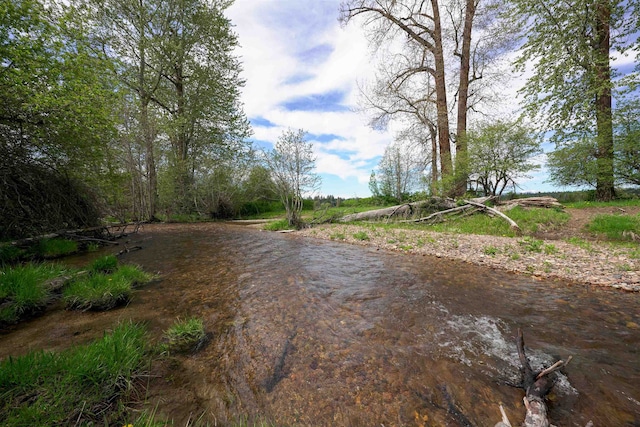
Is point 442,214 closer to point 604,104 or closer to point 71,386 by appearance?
point 604,104

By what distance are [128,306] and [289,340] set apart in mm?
2923

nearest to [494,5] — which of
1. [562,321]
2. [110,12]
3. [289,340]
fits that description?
[562,321]

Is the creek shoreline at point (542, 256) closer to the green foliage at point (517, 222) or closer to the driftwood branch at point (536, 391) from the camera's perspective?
the green foliage at point (517, 222)

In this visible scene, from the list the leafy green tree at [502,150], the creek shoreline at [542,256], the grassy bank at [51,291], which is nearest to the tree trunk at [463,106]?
the leafy green tree at [502,150]

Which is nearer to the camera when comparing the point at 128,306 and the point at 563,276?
the point at 128,306

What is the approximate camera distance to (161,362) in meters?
2.50

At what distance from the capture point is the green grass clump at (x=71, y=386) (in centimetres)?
158

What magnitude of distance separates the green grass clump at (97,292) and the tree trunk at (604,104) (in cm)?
1846

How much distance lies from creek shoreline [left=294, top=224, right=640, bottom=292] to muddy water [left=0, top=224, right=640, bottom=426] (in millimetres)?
543

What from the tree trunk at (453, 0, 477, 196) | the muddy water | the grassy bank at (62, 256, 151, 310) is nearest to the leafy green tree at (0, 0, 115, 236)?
the grassy bank at (62, 256, 151, 310)

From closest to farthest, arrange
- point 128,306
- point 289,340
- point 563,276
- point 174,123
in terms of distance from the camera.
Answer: point 289,340 < point 128,306 < point 563,276 < point 174,123

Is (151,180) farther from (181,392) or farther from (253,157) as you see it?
(181,392)

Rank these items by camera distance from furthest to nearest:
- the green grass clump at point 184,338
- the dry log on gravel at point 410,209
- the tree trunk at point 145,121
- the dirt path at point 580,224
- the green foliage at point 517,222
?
the tree trunk at point 145,121, the dry log on gravel at point 410,209, the green foliage at point 517,222, the dirt path at point 580,224, the green grass clump at point 184,338

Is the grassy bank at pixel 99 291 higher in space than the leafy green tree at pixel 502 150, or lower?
lower
